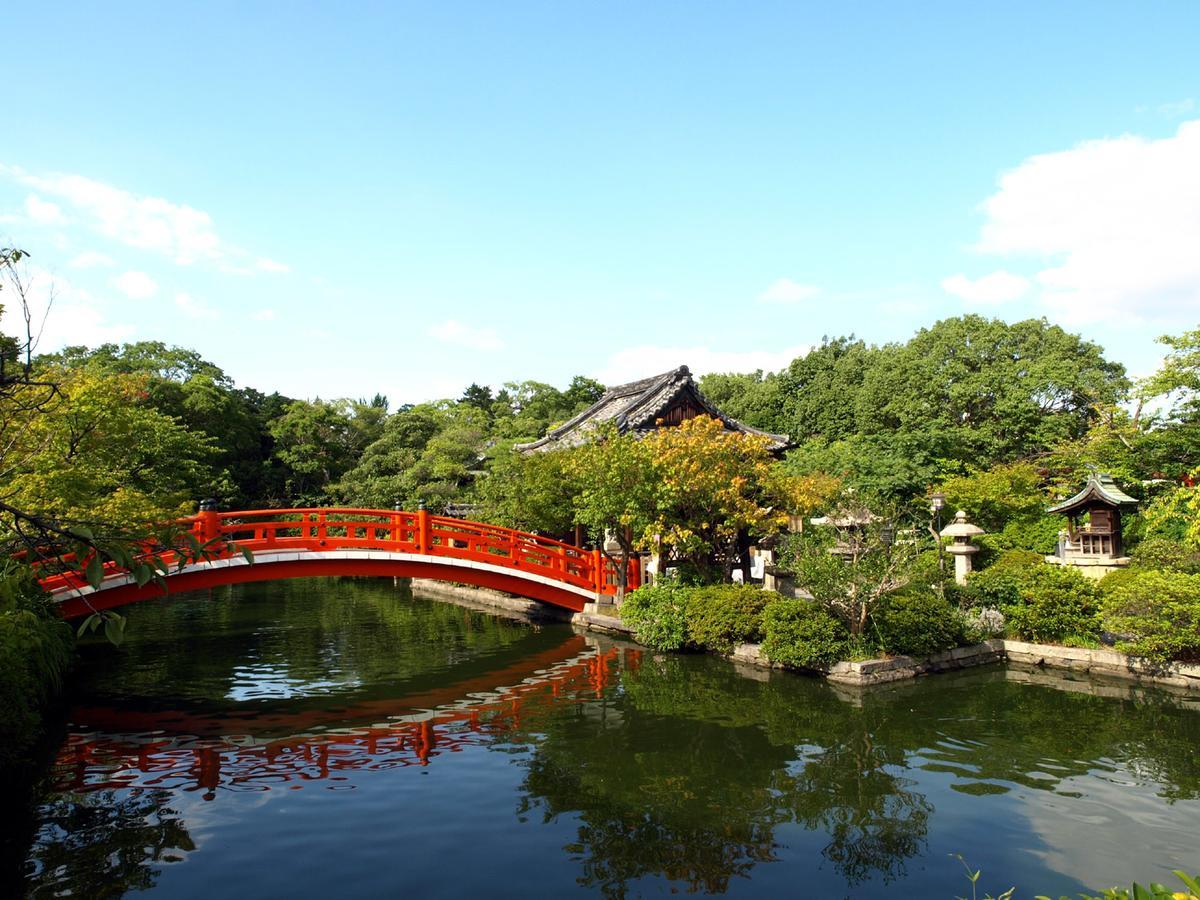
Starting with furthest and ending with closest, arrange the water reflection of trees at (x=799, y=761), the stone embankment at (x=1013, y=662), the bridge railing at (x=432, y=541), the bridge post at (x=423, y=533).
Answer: the bridge post at (x=423, y=533), the bridge railing at (x=432, y=541), the stone embankment at (x=1013, y=662), the water reflection of trees at (x=799, y=761)

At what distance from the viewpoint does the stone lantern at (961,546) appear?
56.4 feet

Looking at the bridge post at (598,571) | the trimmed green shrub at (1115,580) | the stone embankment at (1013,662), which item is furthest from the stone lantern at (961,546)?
the bridge post at (598,571)

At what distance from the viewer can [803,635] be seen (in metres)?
13.6

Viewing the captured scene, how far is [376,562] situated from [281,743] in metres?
6.04

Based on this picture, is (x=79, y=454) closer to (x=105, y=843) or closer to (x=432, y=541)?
(x=432, y=541)

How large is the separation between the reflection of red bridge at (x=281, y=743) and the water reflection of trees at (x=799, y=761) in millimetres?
1084

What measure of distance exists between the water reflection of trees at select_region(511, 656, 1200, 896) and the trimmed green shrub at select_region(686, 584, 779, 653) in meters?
1.49

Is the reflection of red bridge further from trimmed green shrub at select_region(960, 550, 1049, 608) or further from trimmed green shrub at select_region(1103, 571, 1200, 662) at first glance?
trimmed green shrub at select_region(1103, 571, 1200, 662)

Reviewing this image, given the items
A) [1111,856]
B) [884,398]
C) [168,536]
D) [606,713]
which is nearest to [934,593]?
[606,713]

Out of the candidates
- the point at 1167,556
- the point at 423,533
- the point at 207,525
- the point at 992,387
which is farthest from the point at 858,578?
the point at 992,387

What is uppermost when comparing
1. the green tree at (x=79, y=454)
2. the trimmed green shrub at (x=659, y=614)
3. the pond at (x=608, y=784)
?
the green tree at (x=79, y=454)

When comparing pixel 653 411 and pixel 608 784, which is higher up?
pixel 653 411

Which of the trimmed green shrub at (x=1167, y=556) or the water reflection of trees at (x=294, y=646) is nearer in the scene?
the trimmed green shrub at (x=1167, y=556)

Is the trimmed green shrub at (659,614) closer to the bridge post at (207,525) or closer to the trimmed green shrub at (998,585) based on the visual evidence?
the trimmed green shrub at (998,585)
